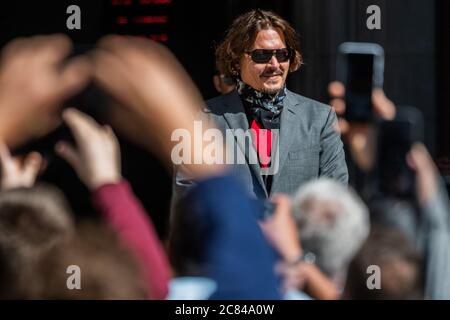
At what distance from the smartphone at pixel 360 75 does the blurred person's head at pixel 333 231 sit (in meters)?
1.24

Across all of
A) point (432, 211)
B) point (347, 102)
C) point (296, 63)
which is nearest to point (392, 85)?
point (347, 102)

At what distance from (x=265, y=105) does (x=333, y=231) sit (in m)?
1.12

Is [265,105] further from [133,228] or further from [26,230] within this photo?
[26,230]

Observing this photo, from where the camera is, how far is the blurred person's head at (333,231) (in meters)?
2.72

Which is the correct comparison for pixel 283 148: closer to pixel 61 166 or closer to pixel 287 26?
pixel 287 26

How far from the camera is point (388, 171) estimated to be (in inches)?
154

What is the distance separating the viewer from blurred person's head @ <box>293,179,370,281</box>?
272 centimetres

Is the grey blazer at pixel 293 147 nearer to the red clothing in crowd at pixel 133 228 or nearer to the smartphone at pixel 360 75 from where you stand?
the smartphone at pixel 360 75

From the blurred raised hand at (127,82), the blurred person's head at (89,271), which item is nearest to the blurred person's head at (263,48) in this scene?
the blurred raised hand at (127,82)

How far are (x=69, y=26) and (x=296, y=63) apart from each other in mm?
1166

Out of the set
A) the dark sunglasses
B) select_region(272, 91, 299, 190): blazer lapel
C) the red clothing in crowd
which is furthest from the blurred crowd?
the dark sunglasses

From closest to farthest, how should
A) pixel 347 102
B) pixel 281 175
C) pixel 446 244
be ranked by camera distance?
pixel 446 244 < pixel 281 175 < pixel 347 102

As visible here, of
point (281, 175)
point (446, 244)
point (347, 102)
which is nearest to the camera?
point (446, 244)
